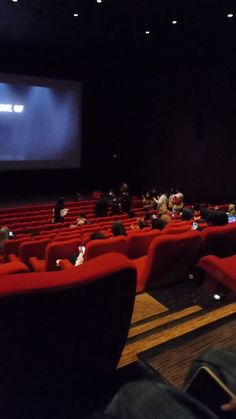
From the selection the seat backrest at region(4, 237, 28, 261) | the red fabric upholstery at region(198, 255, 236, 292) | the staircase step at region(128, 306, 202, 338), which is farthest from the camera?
the seat backrest at region(4, 237, 28, 261)

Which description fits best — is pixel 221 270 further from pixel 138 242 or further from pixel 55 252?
pixel 55 252

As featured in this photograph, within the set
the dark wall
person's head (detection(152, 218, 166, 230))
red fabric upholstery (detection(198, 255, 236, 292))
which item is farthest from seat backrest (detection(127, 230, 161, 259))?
the dark wall

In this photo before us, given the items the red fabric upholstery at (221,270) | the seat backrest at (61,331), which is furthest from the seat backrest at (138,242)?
the seat backrest at (61,331)

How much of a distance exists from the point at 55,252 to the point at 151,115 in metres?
9.30

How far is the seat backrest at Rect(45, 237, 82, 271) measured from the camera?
4.41 meters

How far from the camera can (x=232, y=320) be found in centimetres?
175

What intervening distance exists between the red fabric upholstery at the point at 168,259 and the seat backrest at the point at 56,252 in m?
1.98

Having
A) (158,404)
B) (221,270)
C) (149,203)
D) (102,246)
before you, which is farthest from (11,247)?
(149,203)

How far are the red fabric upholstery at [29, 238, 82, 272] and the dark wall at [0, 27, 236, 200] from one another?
22.4ft

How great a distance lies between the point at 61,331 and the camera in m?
1.16

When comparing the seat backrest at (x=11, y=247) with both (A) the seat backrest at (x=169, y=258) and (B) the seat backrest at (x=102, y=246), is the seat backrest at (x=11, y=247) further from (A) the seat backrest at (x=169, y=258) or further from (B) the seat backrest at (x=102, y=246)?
(A) the seat backrest at (x=169, y=258)

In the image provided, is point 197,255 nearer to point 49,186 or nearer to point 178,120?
point 178,120

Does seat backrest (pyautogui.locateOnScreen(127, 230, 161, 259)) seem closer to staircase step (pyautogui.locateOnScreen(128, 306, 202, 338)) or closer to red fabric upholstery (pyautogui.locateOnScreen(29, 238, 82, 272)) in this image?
red fabric upholstery (pyautogui.locateOnScreen(29, 238, 82, 272))

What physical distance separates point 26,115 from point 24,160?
156 cm
